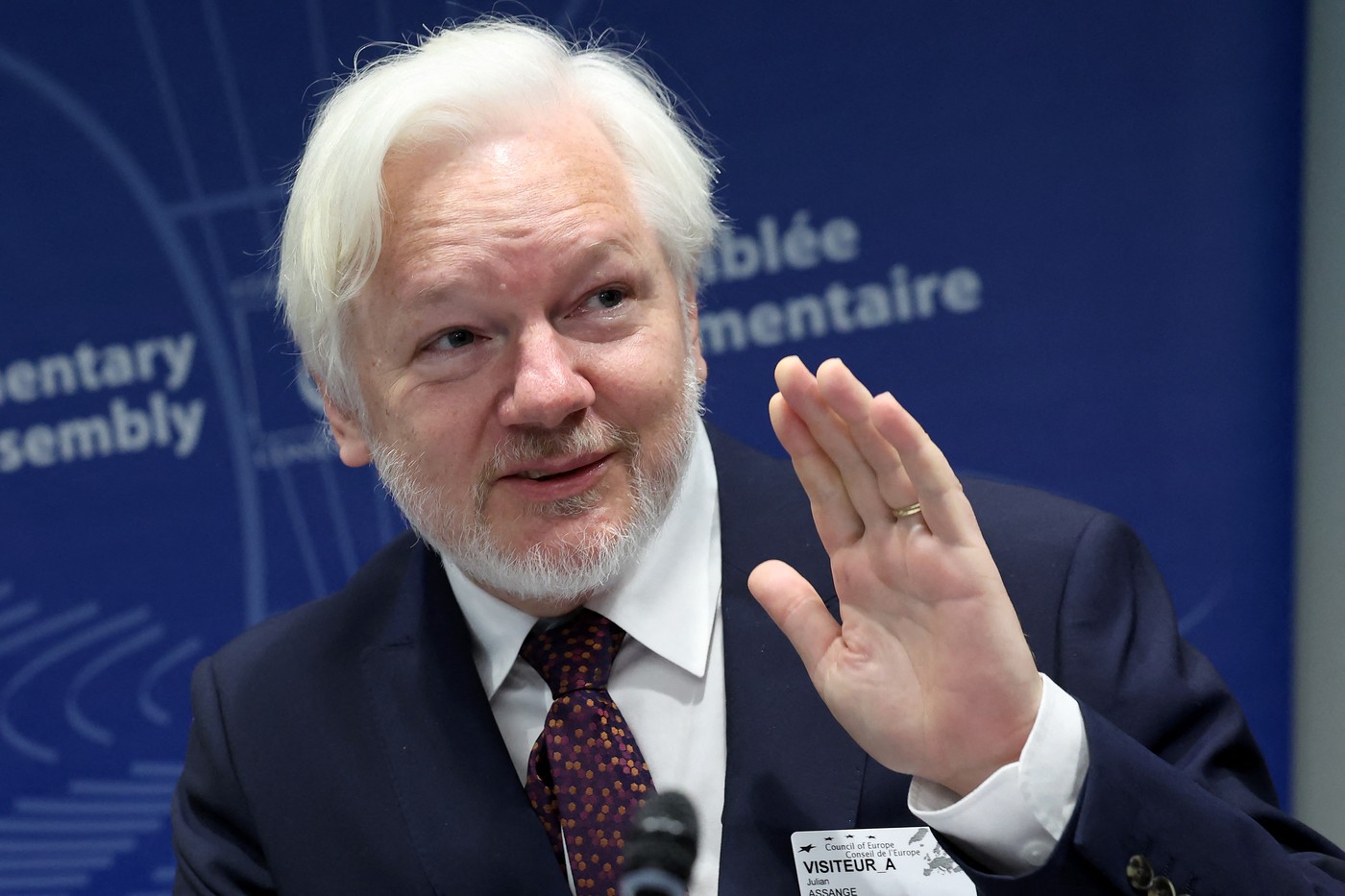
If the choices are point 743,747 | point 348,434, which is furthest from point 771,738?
point 348,434

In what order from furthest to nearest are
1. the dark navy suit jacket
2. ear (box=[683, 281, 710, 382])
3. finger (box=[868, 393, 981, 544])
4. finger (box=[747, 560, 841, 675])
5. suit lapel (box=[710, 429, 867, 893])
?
ear (box=[683, 281, 710, 382]), suit lapel (box=[710, 429, 867, 893]), finger (box=[747, 560, 841, 675]), the dark navy suit jacket, finger (box=[868, 393, 981, 544])

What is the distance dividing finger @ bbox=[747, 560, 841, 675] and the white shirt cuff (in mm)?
246

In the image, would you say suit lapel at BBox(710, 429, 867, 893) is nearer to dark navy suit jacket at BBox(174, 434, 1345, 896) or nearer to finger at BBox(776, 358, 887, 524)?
dark navy suit jacket at BBox(174, 434, 1345, 896)

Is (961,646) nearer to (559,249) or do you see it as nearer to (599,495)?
(599,495)

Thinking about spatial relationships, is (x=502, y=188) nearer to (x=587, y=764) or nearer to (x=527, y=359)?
(x=527, y=359)

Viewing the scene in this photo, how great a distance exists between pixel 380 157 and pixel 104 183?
58.1 inches

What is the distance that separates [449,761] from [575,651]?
24cm

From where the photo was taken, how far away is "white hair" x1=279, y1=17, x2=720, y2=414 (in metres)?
1.92

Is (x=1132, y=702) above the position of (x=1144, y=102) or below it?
below

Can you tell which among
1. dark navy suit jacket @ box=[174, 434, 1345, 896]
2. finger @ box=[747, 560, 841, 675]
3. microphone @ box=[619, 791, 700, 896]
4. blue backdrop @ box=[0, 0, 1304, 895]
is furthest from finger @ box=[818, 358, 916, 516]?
blue backdrop @ box=[0, 0, 1304, 895]

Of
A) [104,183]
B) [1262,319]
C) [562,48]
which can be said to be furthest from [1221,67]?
[104,183]

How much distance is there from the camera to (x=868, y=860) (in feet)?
5.75

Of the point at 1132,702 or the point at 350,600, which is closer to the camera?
the point at 1132,702

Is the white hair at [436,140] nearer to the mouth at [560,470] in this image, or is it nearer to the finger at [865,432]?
the mouth at [560,470]
